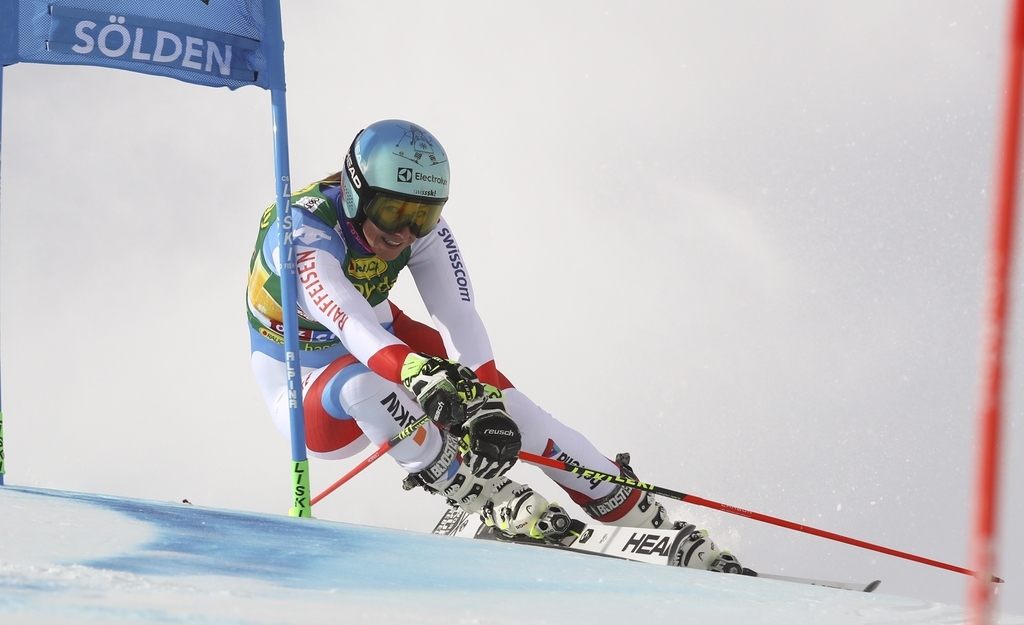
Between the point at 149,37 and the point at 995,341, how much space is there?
13.3 ft

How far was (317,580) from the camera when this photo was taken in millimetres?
2320

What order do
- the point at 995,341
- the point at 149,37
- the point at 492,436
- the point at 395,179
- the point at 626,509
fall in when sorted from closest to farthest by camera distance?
the point at 995,341 < the point at 492,436 < the point at 395,179 < the point at 149,37 < the point at 626,509

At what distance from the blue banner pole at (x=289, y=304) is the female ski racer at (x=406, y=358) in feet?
0.21

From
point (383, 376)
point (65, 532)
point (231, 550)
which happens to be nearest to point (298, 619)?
point (231, 550)

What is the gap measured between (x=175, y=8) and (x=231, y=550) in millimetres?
2917

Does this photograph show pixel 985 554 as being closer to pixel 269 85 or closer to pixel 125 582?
pixel 125 582

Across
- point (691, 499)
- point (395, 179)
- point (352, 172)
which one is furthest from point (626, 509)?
point (352, 172)

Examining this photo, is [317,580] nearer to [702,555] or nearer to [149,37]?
[702,555]

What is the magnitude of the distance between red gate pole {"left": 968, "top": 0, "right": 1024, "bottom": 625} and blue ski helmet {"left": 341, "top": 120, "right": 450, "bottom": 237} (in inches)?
126

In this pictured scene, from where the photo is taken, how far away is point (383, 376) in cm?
416

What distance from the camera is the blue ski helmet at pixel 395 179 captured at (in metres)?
4.45

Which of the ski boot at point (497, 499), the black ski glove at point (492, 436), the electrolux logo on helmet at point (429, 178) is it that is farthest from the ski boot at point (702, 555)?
the electrolux logo on helmet at point (429, 178)

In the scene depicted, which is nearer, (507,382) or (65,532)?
(65,532)

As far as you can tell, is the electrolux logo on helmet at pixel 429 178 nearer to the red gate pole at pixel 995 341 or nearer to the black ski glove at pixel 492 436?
the black ski glove at pixel 492 436
